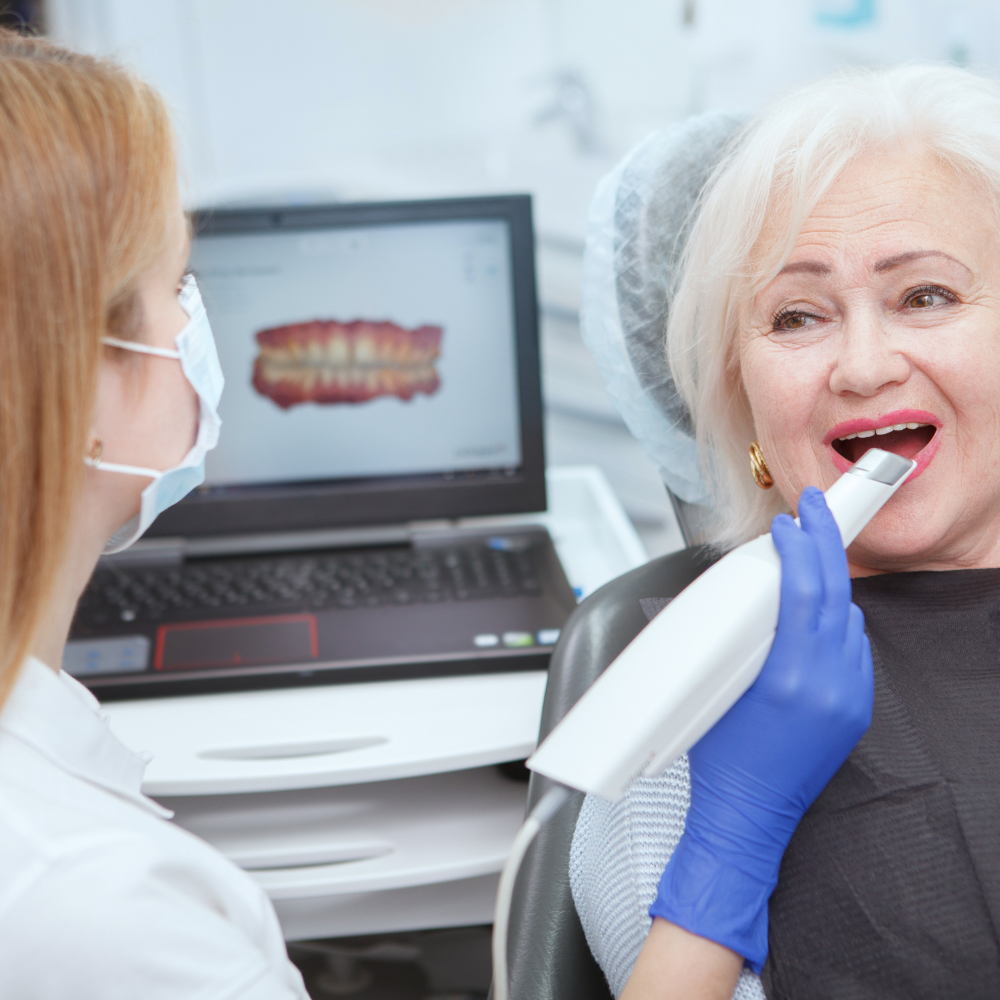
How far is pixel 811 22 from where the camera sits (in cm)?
171

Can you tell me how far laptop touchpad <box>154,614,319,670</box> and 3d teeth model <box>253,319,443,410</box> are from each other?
13.8 inches

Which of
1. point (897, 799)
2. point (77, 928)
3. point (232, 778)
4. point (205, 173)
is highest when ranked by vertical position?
point (205, 173)

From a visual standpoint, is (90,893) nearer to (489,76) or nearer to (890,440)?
(890,440)

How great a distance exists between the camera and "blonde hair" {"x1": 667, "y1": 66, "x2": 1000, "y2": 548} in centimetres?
89

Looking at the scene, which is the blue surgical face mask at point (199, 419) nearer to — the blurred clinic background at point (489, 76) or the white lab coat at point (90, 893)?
the white lab coat at point (90, 893)

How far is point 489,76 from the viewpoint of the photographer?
174cm

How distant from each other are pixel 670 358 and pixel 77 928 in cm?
80

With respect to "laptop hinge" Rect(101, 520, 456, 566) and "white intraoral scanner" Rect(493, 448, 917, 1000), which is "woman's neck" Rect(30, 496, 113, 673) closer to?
"white intraoral scanner" Rect(493, 448, 917, 1000)

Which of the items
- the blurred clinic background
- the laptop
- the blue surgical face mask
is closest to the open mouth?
the laptop

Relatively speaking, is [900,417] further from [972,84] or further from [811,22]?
[811,22]

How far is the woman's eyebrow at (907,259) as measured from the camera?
85 centimetres

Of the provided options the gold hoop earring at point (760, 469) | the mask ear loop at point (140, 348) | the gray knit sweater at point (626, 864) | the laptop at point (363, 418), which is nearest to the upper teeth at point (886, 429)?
the gold hoop earring at point (760, 469)

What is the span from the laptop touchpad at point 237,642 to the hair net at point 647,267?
0.47m

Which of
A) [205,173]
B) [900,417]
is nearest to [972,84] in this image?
[900,417]
